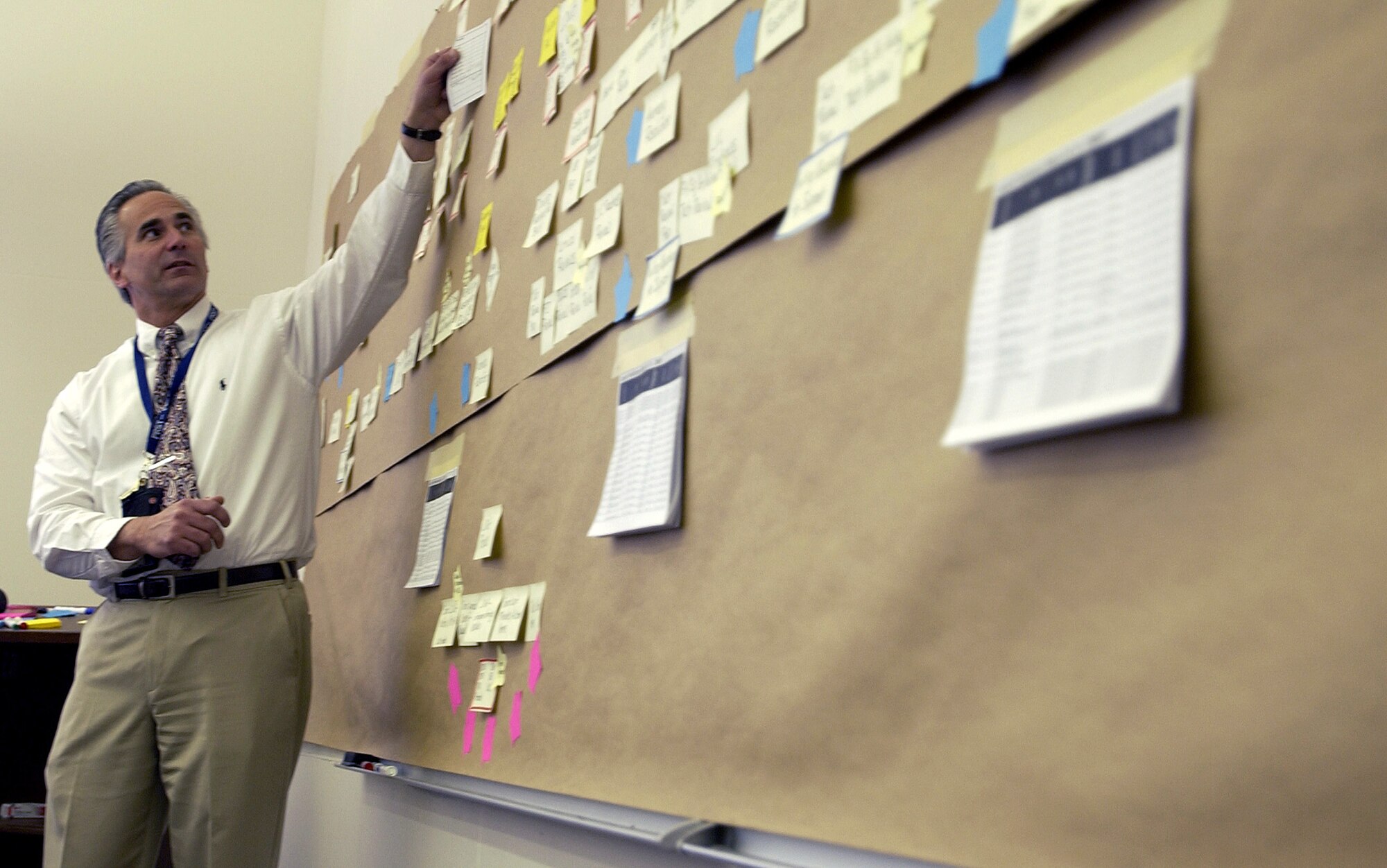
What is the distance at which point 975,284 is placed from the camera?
2.45ft

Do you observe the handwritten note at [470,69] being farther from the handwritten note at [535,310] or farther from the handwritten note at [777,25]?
the handwritten note at [777,25]

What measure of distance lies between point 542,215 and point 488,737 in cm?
75

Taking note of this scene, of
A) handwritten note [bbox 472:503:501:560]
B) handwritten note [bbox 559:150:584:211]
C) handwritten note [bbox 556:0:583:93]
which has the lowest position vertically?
handwritten note [bbox 472:503:501:560]

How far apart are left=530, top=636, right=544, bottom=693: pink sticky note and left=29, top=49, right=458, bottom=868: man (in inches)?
22.9

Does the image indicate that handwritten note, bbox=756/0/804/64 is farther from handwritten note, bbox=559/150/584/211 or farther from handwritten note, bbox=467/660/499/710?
handwritten note, bbox=467/660/499/710

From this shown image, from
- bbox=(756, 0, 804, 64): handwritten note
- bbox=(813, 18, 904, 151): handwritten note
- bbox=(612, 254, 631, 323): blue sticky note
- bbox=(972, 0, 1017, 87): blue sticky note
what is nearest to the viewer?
bbox=(972, 0, 1017, 87): blue sticky note

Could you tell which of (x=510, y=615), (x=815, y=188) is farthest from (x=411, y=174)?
(x=815, y=188)

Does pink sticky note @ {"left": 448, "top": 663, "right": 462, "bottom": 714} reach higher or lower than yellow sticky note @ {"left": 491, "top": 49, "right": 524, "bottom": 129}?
lower

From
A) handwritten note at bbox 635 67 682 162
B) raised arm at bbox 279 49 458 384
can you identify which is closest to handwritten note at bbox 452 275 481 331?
raised arm at bbox 279 49 458 384

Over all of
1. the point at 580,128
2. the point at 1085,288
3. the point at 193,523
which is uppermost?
the point at 580,128

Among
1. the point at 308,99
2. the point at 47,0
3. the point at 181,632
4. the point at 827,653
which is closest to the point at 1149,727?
the point at 827,653

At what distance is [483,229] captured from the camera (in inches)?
70.6

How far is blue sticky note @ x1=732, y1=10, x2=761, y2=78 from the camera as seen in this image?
41.7 inches

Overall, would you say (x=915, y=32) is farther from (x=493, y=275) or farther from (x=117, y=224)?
(x=117, y=224)
